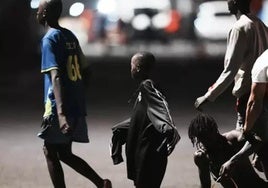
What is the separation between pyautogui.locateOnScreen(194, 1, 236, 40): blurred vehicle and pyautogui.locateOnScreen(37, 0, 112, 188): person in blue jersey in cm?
1799

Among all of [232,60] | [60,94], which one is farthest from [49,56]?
[232,60]

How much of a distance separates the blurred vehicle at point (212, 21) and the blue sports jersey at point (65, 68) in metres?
18.0

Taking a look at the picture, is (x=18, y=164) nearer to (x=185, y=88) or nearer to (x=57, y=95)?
(x=57, y=95)

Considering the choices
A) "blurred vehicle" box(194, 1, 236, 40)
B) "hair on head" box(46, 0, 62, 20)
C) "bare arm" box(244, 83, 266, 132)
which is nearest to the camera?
"bare arm" box(244, 83, 266, 132)

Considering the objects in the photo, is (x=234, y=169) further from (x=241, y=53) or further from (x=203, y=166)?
(x=241, y=53)

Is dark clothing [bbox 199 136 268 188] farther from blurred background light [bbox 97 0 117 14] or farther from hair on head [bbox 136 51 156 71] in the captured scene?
blurred background light [bbox 97 0 117 14]

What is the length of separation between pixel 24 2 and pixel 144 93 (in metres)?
13.0

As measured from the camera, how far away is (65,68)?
18.3ft

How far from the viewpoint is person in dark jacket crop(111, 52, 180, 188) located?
517 cm

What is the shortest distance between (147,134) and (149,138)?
A: 36 mm

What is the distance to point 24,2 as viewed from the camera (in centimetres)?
1772

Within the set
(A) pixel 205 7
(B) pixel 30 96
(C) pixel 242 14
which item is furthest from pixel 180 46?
(C) pixel 242 14

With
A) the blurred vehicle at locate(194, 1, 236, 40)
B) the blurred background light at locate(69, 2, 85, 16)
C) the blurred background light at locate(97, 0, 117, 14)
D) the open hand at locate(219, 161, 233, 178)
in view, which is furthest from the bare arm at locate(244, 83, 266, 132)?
the blurred background light at locate(97, 0, 117, 14)

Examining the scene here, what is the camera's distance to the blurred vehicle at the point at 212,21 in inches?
939
